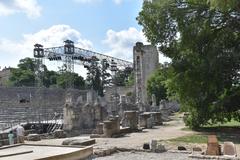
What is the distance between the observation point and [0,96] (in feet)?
176

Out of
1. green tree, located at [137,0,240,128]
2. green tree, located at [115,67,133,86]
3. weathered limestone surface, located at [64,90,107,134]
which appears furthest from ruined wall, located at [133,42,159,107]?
green tree, located at [115,67,133,86]

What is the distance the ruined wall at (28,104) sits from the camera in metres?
40.4

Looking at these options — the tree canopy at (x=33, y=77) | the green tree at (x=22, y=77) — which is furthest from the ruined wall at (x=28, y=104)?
the green tree at (x=22, y=77)

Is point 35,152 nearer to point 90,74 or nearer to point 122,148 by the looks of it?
point 122,148

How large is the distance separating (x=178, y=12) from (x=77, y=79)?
266 feet

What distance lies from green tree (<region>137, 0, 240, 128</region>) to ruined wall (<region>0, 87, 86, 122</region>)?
51.0 ft

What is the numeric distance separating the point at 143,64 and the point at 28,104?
27.9 m

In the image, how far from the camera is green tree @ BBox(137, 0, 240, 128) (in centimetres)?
2295

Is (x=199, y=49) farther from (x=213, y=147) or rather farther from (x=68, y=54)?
(x=68, y=54)

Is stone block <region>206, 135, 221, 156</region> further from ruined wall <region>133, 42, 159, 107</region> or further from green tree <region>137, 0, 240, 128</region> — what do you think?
ruined wall <region>133, 42, 159, 107</region>

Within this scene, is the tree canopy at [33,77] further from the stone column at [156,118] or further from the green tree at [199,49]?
the green tree at [199,49]

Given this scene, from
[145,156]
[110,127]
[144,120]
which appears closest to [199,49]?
[110,127]

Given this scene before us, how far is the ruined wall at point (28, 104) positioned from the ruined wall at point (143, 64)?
12.2 m

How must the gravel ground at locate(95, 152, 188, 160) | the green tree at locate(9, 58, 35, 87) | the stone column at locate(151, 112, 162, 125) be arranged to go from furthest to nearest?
the green tree at locate(9, 58, 35, 87)
the stone column at locate(151, 112, 162, 125)
the gravel ground at locate(95, 152, 188, 160)
